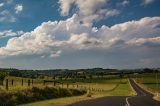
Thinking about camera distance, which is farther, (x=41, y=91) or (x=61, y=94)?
(x=61, y=94)

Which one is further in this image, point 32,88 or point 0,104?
point 32,88

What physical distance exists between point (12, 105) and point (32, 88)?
9544 mm

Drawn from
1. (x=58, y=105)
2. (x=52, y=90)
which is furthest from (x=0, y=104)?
(x=52, y=90)

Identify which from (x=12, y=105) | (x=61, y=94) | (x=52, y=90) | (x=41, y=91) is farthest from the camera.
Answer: (x=61, y=94)

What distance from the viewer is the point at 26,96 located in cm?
3691

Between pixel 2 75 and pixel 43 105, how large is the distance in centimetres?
4554

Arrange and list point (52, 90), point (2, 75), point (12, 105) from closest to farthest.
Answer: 1. point (12, 105)
2. point (52, 90)
3. point (2, 75)

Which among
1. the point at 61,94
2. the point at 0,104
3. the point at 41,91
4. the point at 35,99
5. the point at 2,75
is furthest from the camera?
the point at 2,75

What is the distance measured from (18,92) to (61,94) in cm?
1629

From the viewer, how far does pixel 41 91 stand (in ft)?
142

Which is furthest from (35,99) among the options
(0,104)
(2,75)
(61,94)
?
(2,75)

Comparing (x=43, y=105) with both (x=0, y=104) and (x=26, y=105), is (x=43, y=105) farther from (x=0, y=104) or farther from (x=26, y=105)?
(x=0, y=104)

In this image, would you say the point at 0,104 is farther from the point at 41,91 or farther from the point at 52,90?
the point at 52,90

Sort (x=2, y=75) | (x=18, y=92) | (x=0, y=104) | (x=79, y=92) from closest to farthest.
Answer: (x=0, y=104) → (x=18, y=92) → (x=79, y=92) → (x=2, y=75)
